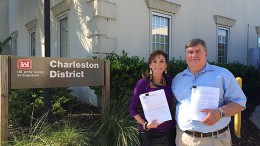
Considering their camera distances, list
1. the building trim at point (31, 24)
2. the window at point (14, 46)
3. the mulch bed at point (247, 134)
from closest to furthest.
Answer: the mulch bed at point (247, 134), the building trim at point (31, 24), the window at point (14, 46)

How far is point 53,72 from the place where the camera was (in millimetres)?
4512

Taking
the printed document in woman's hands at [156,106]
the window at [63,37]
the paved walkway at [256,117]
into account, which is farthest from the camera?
the window at [63,37]

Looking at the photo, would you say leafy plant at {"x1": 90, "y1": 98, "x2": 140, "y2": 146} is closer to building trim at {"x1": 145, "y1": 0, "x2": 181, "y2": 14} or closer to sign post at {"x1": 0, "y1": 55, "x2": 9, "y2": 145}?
sign post at {"x1": 0, "y1": 55, "x2": 9, "y2": 145}

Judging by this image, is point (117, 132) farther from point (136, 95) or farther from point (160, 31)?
point (160, 31)

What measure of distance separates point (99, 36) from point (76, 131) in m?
3.82

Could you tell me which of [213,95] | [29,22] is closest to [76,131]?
[213,95]

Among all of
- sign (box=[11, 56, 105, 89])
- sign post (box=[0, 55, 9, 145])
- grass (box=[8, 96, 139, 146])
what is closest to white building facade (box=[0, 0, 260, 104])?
sign (box=[11, 56, 105, 89])

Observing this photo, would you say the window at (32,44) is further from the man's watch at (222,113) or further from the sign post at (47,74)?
the man's watch at (222,113)

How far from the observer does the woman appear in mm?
3209

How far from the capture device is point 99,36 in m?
7.86

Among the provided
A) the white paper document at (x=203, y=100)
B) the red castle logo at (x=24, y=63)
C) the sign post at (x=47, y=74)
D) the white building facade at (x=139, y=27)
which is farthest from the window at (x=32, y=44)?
the white paper document at (x=203, y=100)

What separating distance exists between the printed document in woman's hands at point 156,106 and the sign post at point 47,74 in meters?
1.83

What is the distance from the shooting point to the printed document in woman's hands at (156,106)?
3119 millimetres

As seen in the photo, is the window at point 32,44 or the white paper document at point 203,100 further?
the window at point 32,44
